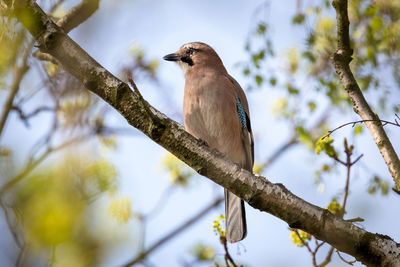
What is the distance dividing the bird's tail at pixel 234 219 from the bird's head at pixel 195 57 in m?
1.73

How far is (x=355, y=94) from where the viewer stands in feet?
13.9

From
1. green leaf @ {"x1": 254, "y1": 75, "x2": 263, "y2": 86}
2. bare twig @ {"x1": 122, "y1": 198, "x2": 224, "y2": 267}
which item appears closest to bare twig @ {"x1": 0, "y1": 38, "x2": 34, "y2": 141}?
bare twig @ {"x1": 122, "y1": 198, "x2": 224, "y2": 267}

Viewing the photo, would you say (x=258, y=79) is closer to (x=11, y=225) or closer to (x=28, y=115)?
(x=28, y=115)

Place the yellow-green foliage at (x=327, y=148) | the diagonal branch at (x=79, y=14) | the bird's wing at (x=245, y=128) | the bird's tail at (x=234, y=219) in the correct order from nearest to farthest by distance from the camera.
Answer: the yellow-green foliage at (x=327, y=148) → the diagonal branch at (x=79, y=14) → the bird's tail at (x=234, y=219) → the bird's wing at (x=245, y=128)

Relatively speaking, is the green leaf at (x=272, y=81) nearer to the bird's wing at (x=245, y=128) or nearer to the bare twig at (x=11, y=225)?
the bird's wing at (x=245, y=128)

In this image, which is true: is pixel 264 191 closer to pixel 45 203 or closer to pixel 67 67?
pixel 67 67

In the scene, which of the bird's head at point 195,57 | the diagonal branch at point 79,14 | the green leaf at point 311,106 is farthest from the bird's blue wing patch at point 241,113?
the diagonal branch at point 79,14

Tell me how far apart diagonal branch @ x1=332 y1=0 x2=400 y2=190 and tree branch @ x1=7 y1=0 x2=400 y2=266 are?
2.43 feet

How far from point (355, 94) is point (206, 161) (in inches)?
58.5

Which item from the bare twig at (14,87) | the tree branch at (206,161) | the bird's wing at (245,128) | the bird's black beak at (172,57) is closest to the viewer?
the tree branch at (206,161)

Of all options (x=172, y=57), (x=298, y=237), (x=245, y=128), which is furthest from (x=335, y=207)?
(x=172, y=57)

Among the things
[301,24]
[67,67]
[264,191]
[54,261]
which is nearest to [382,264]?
[264,191]

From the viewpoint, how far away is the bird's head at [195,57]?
6473 millimetres

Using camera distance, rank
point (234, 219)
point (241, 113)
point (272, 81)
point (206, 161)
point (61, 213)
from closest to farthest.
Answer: point (61, 213), point (206, 161), point (234, 219), point (241, 113), point (272, 81)
